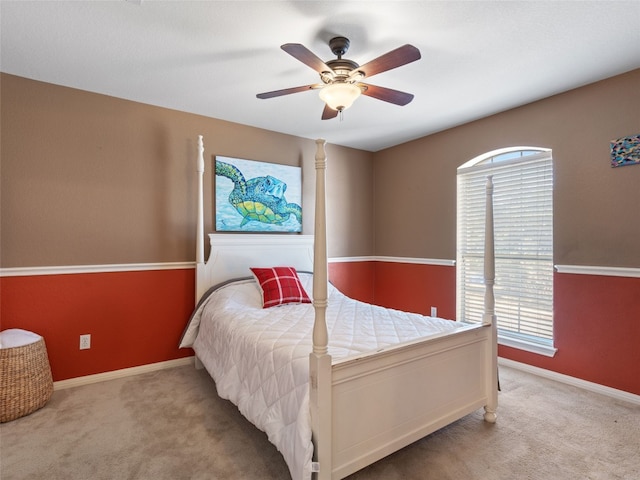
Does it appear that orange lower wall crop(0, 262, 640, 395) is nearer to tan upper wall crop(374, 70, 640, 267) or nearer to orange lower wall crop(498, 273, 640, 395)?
orange lower wall crop(498, 273, 640, 395)

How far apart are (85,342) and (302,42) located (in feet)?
9.43

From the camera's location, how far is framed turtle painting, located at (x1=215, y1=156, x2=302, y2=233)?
3.42 meters

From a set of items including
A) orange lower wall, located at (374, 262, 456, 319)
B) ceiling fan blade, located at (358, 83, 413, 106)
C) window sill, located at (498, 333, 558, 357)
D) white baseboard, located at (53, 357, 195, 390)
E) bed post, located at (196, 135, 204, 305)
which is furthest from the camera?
orange lower wall, located at (374, 262, 456, 319)

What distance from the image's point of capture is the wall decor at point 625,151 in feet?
7.90

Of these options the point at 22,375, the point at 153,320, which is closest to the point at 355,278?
the point at 153,320

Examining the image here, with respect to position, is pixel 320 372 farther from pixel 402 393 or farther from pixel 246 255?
pixel 246 255

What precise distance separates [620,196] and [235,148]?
3.37m

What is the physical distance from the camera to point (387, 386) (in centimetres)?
170

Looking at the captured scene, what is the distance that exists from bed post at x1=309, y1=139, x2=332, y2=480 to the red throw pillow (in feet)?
4.77

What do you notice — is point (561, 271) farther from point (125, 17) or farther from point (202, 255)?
point (125, 17)

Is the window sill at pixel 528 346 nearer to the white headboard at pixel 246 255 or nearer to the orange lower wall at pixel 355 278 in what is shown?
the orange lower wall at pixel 355 278

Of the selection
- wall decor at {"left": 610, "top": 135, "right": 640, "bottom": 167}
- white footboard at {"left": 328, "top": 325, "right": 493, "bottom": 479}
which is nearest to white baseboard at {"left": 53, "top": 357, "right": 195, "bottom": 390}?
white footboard at {"left": 328, "top": 325, "right": 493, "bottom": 479}

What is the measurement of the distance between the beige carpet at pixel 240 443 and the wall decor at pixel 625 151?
5.76ft

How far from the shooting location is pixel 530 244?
121 inches
